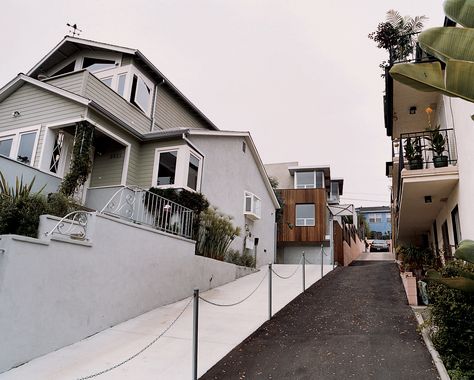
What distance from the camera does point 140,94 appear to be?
15594 mm

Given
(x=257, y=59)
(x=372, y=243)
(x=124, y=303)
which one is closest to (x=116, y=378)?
(x=124, y=303)

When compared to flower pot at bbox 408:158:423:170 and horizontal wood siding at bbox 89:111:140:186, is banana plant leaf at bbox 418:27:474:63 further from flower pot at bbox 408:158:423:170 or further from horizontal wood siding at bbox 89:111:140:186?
horizontal wood siding at bbox 89:111:140:186

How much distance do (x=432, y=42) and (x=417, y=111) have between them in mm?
9647

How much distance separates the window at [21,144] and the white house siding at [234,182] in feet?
18.3

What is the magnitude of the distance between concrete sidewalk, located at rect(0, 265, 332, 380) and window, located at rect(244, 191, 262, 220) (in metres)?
8.05

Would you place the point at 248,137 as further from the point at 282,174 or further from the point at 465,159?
the point at 282,174

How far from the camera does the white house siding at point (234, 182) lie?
50.9ft

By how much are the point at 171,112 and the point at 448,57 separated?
14.9m

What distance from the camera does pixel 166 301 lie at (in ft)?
31.6

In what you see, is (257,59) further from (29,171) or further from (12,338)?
(12,338)

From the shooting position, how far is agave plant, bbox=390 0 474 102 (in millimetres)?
3674

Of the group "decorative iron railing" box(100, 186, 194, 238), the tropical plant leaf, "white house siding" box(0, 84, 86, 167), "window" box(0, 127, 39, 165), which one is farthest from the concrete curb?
"window" box(0, 127, 39, 165)

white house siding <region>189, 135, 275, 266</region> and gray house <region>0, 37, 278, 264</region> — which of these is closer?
gray house <region>0, 37, 278, 264</region>

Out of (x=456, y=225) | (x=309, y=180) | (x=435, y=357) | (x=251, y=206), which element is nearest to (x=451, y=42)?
(x=435, y=357)
